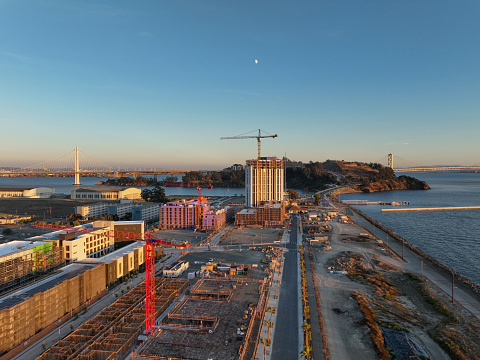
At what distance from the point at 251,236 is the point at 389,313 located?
1747 cm

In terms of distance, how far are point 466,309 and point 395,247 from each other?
12220mm

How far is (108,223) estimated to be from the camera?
22922mm

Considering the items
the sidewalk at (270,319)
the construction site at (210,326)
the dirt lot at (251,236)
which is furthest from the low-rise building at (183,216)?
the construction site at (210,326)

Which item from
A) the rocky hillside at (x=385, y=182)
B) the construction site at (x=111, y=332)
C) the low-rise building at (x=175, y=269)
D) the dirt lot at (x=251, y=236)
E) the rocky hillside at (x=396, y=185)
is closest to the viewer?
the construction site at (x=111, y=332)

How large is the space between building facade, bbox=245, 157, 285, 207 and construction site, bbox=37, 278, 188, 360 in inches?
1248

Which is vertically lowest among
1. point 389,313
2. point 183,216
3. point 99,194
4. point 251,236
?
point 389,313

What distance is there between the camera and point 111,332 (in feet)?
39.8

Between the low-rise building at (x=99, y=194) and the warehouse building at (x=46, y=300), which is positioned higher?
the low-rise building at (x=99, y=194)

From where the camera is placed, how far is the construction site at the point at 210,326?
1091cm

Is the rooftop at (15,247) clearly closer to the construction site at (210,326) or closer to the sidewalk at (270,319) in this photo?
the construction site at (210,326)

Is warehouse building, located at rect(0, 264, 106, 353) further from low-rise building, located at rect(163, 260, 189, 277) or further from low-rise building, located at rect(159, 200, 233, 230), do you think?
low-rise building, located at rect(159, 200, 233, 230)

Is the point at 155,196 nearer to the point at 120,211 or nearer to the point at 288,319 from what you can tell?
the point at 120,211

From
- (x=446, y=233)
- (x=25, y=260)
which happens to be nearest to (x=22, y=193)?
(x=25, y=260)

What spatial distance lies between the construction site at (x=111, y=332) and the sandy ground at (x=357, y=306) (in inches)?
298
